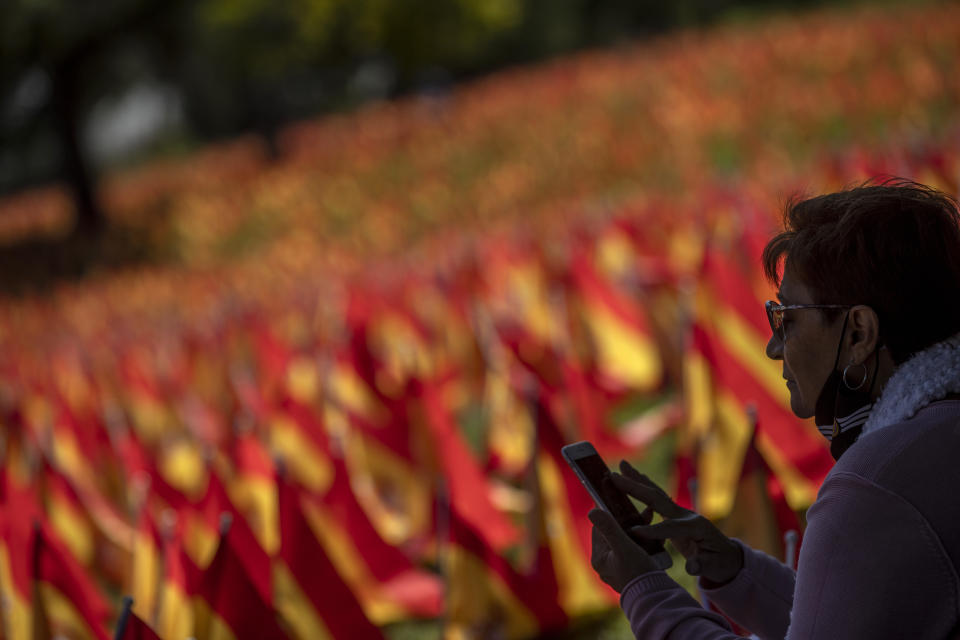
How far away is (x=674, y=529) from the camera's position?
1616 millimetres

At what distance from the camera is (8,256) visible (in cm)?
1605

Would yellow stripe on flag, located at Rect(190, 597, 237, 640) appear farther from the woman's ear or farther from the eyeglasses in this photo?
the woman's ear

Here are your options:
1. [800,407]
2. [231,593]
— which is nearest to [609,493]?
[800,407]

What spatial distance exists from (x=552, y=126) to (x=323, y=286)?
8216 millimetres

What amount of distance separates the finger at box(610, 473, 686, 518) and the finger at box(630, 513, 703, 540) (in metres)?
0.03

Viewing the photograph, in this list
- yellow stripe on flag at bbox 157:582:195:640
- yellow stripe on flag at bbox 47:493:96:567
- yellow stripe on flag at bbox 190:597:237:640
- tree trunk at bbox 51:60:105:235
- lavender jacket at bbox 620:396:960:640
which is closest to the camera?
lavender jacket at bbox 620:396:960:640

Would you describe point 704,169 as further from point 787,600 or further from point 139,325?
point 787,600

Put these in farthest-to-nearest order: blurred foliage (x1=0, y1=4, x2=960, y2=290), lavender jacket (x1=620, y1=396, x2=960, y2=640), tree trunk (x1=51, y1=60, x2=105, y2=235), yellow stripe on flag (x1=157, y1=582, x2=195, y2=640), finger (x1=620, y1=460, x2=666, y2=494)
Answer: tree trunk (x1=51, y1=60, x2=105, y2=235) < blurred foliage (x1=0, y1=4, x2=960, y2=290) < yellow stripe on flag (x1=157, y1=582, x2=195, y2=640) < finger (x1=620, y1=460, x2=666, y2=494) < lavender jacket (x1=620, y1=396, x2=960, y2=640)

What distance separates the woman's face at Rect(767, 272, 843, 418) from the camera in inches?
55.2

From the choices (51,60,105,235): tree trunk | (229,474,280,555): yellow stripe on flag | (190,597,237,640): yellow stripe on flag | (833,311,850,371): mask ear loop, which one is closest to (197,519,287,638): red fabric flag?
(190,597,237,640): yellow stripe on flag

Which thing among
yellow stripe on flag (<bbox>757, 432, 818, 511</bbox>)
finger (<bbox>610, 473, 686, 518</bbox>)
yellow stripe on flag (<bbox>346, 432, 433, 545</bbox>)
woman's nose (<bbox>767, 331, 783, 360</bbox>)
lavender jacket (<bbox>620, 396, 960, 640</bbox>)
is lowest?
yellow stripe on flag (<bbox>757, 432, 818, 511</bbox>)

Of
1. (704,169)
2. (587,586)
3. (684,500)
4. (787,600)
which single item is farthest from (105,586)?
(704,169)

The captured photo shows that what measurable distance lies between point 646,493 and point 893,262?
1.75ft

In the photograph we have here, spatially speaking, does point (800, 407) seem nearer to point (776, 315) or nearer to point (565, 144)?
point (776, 315)
